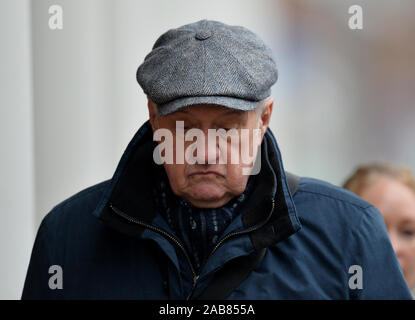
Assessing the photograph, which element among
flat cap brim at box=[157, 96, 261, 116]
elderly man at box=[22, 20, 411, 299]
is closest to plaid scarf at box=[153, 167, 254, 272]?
elderly man at box=[22, 20, 411, 299]

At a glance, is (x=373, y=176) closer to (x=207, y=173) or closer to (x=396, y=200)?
(x=396, y=200)

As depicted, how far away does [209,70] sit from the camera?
1.84m

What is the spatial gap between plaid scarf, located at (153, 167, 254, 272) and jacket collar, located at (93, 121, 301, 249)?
0.14ft

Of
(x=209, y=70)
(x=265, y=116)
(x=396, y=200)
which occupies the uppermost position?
(x=209, y=70)

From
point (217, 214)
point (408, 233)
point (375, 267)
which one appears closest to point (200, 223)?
point (217, 214)

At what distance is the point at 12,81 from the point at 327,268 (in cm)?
169

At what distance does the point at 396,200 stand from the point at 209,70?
4.18ft

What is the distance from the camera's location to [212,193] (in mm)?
1893

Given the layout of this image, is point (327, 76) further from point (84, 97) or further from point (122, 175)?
point (122, 175)

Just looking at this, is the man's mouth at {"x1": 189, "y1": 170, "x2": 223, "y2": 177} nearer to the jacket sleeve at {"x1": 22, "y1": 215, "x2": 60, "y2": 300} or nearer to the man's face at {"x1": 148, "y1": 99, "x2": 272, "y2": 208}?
the man's face at {"x1": 148, "y1": 99, "x2": 272, "y2": 208}

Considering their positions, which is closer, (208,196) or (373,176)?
(208,196)

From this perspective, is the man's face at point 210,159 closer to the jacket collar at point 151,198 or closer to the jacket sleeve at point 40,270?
the jacket collar at point 151,198

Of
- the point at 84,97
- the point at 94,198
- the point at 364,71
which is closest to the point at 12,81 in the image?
the point at 84,97

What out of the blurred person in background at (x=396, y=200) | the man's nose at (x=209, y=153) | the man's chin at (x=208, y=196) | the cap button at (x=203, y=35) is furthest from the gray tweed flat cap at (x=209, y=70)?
the blurred person in background at (x=396, y=200)
